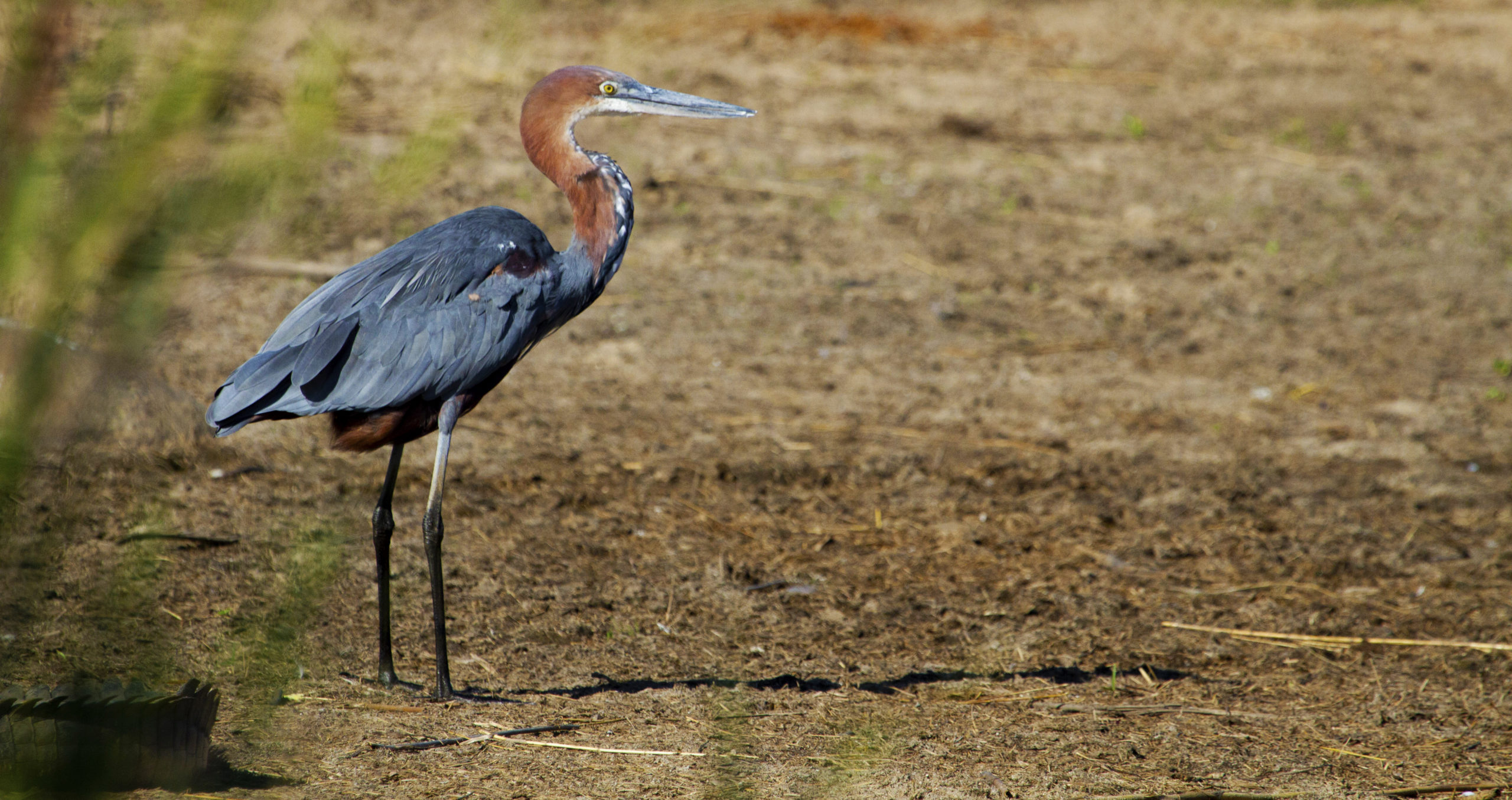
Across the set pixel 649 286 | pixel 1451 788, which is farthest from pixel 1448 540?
pixel 649 286

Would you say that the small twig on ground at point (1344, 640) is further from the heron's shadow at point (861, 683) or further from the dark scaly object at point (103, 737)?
the dark scaly object at point (103, 737)

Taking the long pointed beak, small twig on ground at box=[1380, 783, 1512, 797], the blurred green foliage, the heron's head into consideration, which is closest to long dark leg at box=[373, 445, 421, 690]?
the heron's head

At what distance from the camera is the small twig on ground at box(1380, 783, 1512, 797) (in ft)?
11.3

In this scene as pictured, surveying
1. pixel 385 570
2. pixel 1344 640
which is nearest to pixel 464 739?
pixel 385 570

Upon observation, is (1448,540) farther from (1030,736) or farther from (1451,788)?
(1030,736)

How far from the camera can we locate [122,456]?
15.4 ft

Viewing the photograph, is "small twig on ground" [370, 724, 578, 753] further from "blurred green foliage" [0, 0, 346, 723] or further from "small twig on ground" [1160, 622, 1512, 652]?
"small twig on ground" [1160, 622, 1512, 652]

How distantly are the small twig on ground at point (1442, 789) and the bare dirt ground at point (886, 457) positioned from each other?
0.06m

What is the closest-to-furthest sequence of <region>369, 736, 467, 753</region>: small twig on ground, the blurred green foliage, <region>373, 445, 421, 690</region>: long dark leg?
1. the blurred green foliage
2. <region>369, 736, 467, 753</region>: small twig on ground
3. <region>373, 445, 421, 690</region>: long dark leg

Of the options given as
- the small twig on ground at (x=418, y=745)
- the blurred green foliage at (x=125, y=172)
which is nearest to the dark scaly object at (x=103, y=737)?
the blurred green foliage at (x=125, y=172)

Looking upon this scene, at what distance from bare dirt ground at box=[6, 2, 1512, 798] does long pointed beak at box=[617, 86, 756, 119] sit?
0.75 metres

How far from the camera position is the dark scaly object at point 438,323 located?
364cm

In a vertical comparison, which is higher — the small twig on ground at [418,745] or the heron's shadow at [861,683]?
the small twig on ground at [418,745]

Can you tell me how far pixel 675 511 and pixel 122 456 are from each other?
2054 mm
